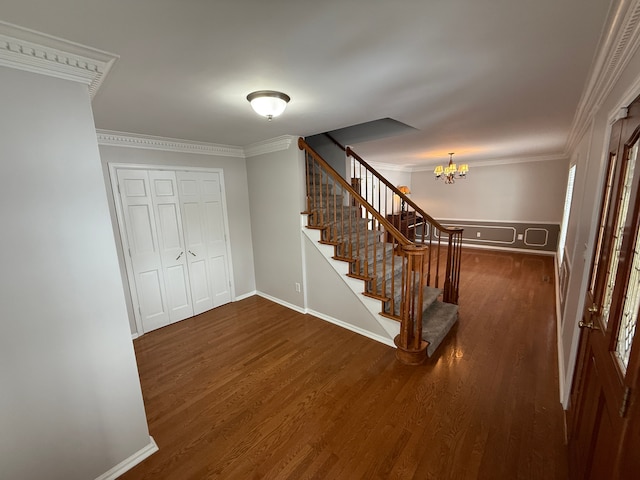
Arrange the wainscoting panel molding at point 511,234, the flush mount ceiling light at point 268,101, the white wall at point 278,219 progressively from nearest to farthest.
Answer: the flush mount ceiling light at point 268,101 → the white wall at point 278,219 → the wainscoting panel molding at point 511,234

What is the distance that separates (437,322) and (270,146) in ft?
10.0

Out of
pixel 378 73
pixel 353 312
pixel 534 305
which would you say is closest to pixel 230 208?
pixel 353 312

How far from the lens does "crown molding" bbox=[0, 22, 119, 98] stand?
1.08 metres

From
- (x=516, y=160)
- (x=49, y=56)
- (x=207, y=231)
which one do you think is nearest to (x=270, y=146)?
(x=207, y=231)

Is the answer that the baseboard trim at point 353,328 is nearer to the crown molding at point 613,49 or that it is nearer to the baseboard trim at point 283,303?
the baseboard trim at point 283,303

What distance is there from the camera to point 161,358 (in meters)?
2.65

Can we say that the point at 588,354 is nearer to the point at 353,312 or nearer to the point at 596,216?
the point at 596,216

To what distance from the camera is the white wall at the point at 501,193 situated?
5.72m

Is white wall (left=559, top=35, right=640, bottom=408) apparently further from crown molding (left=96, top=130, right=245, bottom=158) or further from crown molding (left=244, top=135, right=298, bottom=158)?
crown molding (left=96, top=130, right=245, bottom=158)

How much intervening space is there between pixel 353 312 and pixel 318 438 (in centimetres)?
145

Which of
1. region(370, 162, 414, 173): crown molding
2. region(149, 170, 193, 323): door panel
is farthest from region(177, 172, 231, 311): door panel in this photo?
region(370, 162, 414, 173): crown molding

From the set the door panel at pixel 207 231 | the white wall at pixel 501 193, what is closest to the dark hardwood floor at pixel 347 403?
the door panel at pixel 207 231

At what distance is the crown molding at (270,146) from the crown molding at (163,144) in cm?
18

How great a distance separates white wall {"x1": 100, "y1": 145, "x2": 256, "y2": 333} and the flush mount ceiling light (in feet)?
6.46
